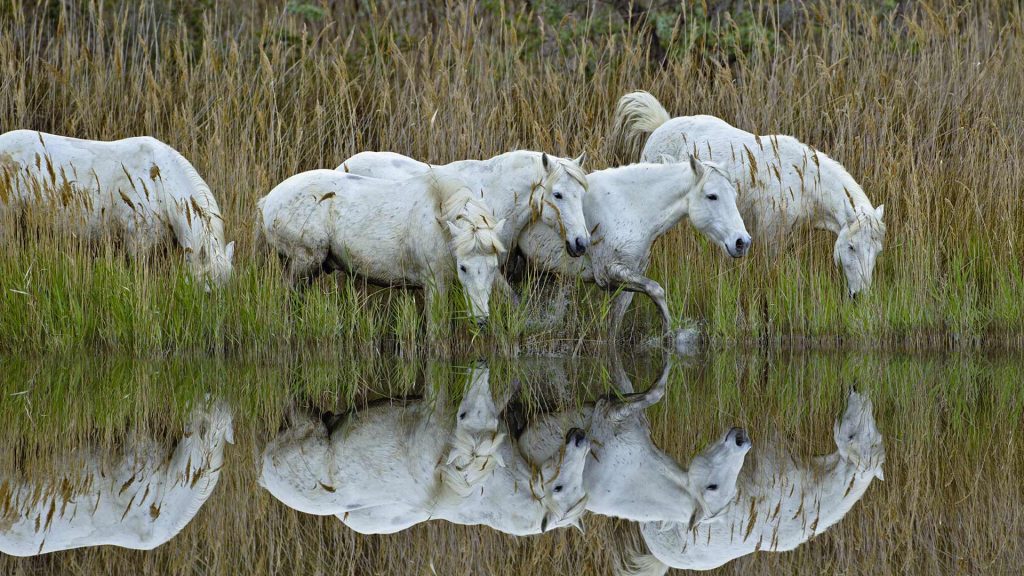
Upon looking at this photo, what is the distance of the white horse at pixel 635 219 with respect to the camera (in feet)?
24.0

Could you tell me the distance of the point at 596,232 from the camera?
24.7 ft

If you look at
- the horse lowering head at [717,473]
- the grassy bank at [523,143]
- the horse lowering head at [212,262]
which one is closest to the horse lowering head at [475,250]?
the grassy bank at [523,143]

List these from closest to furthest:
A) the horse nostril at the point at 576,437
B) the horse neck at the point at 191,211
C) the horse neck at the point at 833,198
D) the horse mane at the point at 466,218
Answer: the horse nostril at the point at 576,437 < the horse mane at the point at 466,218 < the horse neck at the point at 191,211 < the horse neck at the point at 833,198

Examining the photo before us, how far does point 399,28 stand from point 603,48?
2775mm

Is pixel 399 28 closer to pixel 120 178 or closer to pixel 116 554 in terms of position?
pixel 120 178

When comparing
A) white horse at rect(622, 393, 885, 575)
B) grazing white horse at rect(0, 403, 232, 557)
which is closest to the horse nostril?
white horse at rect(622, 393, 885, 575)

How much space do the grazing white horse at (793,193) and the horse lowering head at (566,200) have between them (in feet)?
4.12

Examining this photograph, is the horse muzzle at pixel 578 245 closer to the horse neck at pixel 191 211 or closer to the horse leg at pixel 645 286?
the horse leg at pixel 645 286

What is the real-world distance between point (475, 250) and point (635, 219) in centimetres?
116

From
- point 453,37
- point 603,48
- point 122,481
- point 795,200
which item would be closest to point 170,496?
point 122,481

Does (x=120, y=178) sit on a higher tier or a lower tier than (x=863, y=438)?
lower

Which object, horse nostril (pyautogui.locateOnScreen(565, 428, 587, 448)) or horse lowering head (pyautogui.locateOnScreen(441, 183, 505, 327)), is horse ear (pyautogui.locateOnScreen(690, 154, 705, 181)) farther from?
horse nostril (pyautogui.locateOnScreen(565, 428, 587, 448))

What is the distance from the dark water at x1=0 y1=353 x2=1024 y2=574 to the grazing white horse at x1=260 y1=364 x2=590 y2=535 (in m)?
0.01

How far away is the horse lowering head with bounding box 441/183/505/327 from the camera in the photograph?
22.8 ft
